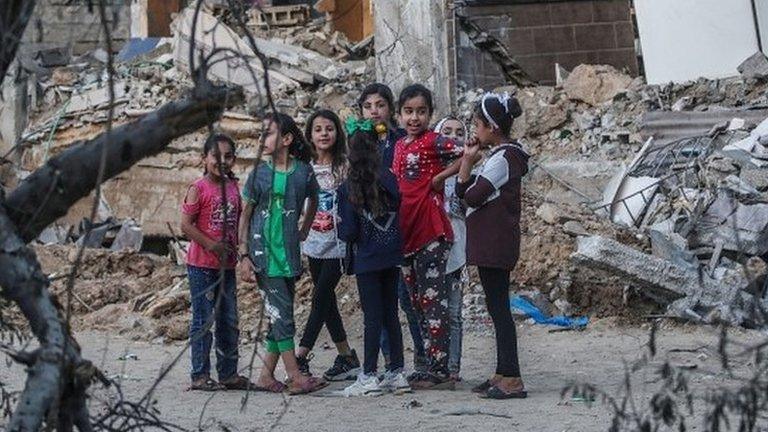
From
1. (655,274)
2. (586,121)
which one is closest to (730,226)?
(655,274)

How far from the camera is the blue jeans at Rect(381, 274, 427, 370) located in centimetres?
862

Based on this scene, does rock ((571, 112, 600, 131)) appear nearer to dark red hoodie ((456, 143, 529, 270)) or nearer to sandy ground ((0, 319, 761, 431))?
sandy ground ((0, 319, 761, 431))

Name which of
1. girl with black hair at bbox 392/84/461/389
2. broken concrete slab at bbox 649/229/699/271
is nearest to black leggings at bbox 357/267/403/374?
girl with black hair at bbox 392/84/461/389

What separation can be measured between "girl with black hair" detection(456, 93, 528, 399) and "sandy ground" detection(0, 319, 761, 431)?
0.27m

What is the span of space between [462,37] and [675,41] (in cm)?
209

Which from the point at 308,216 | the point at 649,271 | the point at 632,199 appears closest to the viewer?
the point at 308,216

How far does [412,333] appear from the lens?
28.8 ft

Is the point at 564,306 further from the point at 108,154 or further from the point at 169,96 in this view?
the point at 108,154

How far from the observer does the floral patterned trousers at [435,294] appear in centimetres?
825

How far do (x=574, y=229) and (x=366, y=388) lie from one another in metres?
3.85

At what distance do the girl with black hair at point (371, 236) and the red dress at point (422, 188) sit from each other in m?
0.12

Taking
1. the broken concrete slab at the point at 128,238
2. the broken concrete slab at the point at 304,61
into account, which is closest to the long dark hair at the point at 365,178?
the broken concrete slab at the point at 128,238

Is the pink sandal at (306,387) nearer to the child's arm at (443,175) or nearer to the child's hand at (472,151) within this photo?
the child's arm at (443,175)

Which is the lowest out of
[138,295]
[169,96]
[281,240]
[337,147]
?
[138,295]
